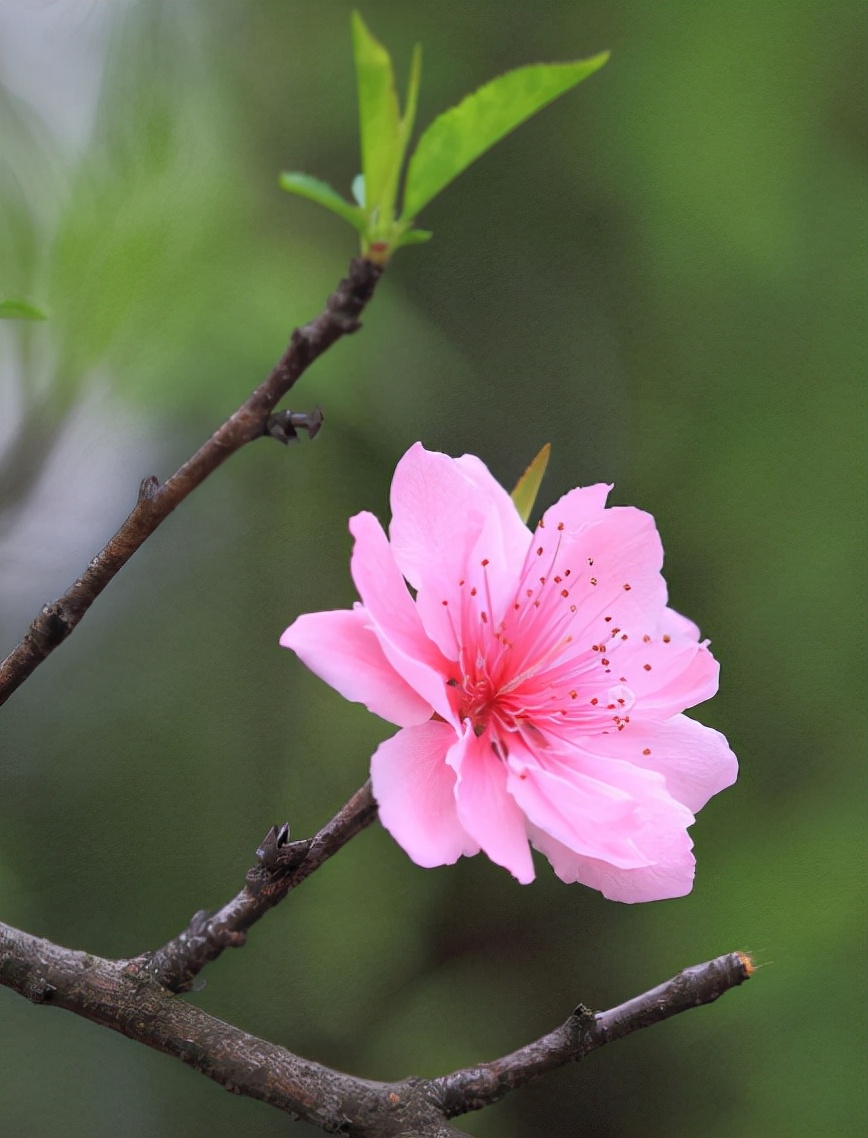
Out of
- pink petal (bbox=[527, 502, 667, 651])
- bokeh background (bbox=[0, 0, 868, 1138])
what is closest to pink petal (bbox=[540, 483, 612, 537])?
pink petal (bbox=[527, 502, 667, 651])

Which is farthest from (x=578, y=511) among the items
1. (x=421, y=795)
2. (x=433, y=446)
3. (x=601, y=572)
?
(x=433, y=446)

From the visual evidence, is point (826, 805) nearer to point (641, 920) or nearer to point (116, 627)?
point (641, 920)

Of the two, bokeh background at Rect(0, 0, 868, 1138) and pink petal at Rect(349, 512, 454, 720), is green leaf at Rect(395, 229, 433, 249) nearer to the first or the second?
pink petal at Rect(349, 512, 454, 720)

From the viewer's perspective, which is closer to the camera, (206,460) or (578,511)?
(206,460)

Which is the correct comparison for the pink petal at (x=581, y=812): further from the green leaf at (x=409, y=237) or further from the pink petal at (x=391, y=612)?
the green leaf at (x=409, y=237)

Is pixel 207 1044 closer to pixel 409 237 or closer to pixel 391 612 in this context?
pixel 391 612

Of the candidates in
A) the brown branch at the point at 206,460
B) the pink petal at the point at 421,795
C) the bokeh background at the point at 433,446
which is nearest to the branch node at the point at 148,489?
the brown branch at the point at 206,460
